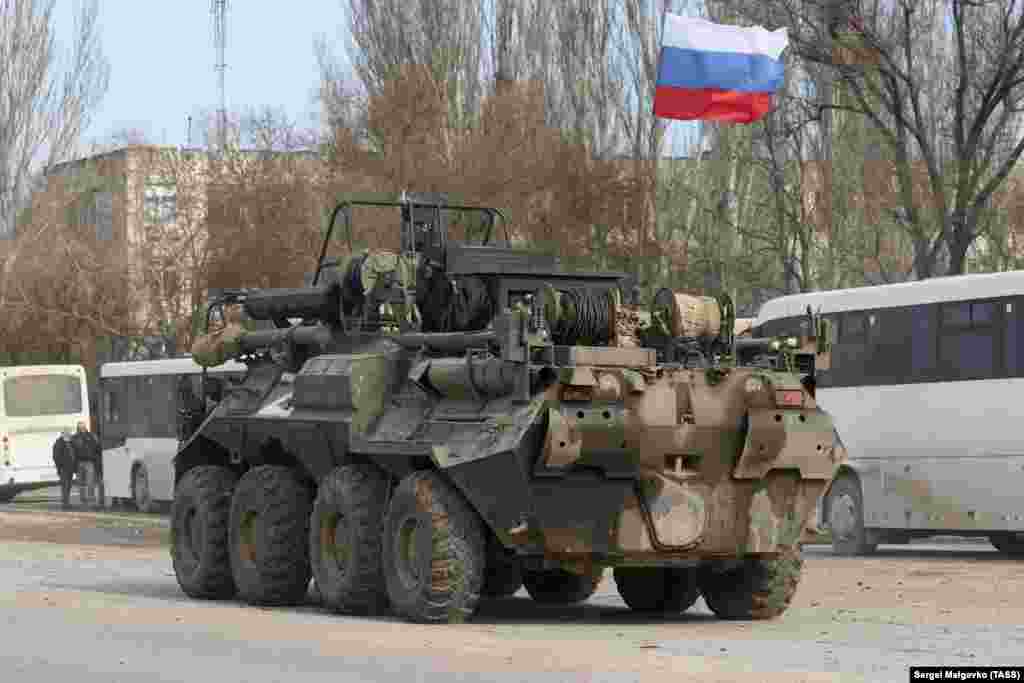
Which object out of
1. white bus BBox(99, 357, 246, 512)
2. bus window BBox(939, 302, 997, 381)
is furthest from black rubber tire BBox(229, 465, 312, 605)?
white bus BBox(99, 357, 246, 512)

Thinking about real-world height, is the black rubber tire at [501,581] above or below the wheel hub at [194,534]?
below

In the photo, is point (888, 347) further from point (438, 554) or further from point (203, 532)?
point (438, 554)

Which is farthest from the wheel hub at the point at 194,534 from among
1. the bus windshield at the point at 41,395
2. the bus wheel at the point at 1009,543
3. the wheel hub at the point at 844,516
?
the bus windshield at the point at 41,395

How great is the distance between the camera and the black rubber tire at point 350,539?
18266mm

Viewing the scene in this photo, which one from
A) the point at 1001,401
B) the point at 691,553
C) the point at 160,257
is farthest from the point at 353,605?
the point at 160,257

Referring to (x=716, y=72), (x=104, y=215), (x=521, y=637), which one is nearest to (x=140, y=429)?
(x=716, y=72)

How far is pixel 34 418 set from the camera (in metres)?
49.8

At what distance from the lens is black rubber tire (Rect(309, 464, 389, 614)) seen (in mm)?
18266

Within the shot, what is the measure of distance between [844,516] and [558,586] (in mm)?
9114

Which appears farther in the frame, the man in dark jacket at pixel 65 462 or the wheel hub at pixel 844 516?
the man in dark jacket at pixel 65 462

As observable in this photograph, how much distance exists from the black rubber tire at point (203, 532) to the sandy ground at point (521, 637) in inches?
10.6

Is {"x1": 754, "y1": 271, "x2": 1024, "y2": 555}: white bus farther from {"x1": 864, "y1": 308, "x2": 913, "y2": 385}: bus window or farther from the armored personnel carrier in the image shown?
the armored personnel carrier

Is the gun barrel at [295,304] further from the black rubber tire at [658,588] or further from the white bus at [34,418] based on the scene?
the white bus at [34,418]

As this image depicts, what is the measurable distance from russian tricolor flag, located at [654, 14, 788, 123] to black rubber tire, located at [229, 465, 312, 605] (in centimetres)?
1356
